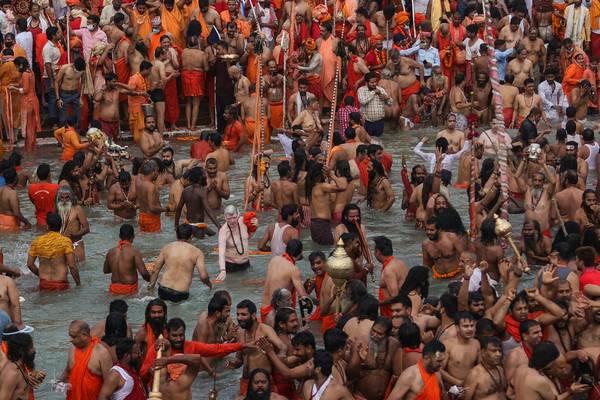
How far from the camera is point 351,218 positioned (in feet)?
55.2

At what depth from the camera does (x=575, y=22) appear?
25000 millimetres

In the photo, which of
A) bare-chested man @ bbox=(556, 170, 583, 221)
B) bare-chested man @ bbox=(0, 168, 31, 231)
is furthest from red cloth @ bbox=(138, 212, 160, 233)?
bare-chested man @ bbox=(556, 170, 583, 221)

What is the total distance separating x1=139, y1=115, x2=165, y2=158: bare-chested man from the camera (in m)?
21.2

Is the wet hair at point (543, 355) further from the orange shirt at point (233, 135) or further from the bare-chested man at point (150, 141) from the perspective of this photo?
the orange shirt at point (233, 135)

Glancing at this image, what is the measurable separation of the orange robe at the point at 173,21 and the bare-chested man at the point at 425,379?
36.4 ft

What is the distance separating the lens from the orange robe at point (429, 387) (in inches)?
515

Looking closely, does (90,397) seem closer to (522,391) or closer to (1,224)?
(522,391)

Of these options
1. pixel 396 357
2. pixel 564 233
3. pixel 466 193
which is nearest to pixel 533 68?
pixel 466 193

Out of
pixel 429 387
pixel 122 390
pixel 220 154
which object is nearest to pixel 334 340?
pixel 429 387

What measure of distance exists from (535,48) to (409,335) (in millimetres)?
11508

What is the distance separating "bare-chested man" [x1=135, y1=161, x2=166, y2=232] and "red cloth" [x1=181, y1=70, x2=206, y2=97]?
4034 mm

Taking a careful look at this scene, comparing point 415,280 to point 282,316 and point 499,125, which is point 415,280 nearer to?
point 282,316

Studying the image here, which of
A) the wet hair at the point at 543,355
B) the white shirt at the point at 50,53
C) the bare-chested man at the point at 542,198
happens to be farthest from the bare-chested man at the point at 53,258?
the white shirt at the point at 50,53

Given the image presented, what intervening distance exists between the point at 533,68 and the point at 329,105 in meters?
2.95
